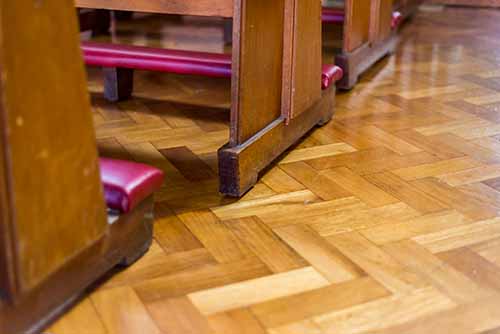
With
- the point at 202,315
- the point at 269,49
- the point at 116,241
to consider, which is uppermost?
the point at 269,49

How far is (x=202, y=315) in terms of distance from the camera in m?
1.44

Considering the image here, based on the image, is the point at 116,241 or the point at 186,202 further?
the point at 186,202

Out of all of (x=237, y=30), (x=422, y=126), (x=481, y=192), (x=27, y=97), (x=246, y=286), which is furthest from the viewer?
(x=422, y=126)

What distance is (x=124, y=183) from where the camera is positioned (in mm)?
1482

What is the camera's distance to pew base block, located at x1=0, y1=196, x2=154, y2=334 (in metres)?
1.29

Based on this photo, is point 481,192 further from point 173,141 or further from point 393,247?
point 173,141

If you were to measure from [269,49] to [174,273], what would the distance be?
736 mm

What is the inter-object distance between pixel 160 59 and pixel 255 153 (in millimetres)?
730

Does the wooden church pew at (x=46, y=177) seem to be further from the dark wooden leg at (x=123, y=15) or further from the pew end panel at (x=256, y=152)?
the dark wooden leg at (x=123, y=15)

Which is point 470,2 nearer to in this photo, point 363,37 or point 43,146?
point 363,37

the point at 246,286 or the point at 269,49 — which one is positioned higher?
the point at 269,49

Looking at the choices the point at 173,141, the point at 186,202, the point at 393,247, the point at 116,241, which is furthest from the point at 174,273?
the point at 173,141

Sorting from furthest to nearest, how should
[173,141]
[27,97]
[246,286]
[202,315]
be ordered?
[173,141] < [246,286] < [202,315] < [27,97]

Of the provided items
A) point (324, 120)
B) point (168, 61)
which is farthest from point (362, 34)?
point (168, 61)
